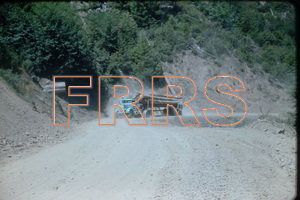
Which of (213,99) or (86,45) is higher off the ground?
(86,45)

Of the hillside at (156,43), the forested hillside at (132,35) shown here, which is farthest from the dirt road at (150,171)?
the hillside at (156,43)

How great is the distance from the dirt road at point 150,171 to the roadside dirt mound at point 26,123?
1091mm

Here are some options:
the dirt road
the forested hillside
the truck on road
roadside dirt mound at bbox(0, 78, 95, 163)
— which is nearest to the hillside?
the forested hillside

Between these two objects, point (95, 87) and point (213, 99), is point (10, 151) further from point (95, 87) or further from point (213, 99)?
point (213, 99)

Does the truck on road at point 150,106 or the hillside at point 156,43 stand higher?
the hillside at point 156,43

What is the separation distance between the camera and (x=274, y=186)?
32.2 feet

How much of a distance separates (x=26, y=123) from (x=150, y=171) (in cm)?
869

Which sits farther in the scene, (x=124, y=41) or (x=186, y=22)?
(x=186, y=22)

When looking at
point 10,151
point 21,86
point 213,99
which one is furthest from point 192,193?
point 213,99

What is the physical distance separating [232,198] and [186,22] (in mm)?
31267

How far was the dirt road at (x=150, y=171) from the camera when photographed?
859 centimetres

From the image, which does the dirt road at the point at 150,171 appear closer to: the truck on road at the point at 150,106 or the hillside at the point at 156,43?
the hillside at the point at 156,43

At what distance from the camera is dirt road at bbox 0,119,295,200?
859 cm

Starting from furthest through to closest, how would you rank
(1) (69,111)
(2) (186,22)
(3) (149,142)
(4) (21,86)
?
(2) (186,22), (1) (69,111), (4) (21,86), (3) (149,142)
